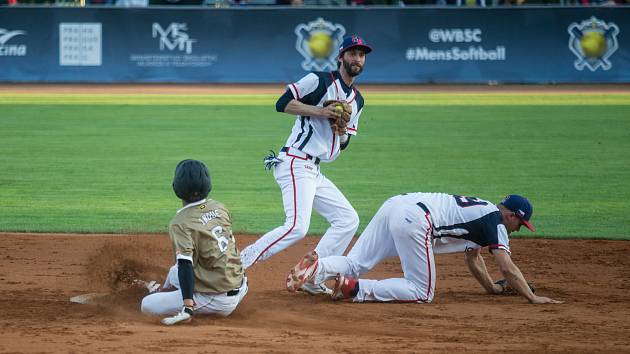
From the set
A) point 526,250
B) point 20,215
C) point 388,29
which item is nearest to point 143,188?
point 20,215

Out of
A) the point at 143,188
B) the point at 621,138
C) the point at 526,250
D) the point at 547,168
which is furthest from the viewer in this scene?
the point at 621,138

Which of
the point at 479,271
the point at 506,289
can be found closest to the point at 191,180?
the point at 479,271

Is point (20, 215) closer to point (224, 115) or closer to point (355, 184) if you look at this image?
point (355, 184)

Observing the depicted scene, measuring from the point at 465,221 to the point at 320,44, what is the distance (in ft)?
70.2

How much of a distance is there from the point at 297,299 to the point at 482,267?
157 centimetres

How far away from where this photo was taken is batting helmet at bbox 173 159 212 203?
656 cm

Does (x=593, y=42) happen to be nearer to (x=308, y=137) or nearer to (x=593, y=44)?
(x=593, y=44)

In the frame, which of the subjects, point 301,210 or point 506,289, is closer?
point 301,210

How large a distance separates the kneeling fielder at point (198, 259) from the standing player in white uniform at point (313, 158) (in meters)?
0.83

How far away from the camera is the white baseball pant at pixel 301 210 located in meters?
7.66

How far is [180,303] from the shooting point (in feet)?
22.2

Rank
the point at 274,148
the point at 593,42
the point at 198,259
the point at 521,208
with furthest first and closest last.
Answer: the point at 593,42 < the point at 274,148 < the point at 521,208 < the point at 198,259

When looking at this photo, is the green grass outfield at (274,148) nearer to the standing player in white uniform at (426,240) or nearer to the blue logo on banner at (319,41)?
the blue logo on banner at (319,41)

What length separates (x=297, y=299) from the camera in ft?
25.7
